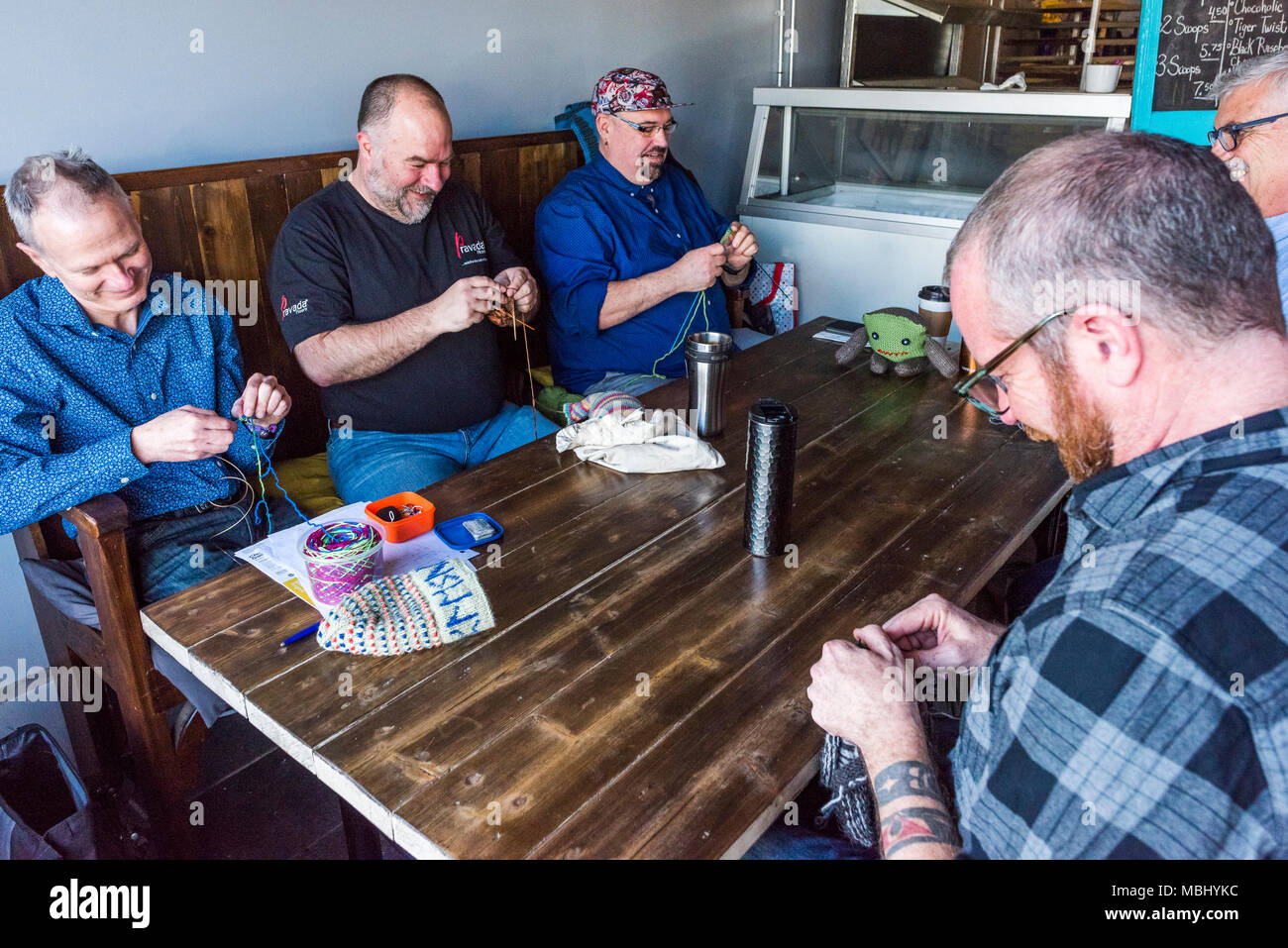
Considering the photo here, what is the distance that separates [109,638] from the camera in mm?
1713

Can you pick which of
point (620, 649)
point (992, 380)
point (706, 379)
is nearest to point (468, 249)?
point (706, 379)

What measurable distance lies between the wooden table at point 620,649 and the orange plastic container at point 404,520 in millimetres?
71

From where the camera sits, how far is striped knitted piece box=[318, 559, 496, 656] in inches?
50.5

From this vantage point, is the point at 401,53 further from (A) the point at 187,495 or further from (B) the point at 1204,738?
(B) the point at 1204,738

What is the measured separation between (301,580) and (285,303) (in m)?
Answer: 1.07

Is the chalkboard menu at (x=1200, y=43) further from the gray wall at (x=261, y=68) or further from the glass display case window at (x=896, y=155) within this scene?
the gray wall at (x=261, y=68)

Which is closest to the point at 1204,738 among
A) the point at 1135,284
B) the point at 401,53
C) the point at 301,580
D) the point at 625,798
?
the point at 1135,284

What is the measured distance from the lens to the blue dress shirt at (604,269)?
287 cm

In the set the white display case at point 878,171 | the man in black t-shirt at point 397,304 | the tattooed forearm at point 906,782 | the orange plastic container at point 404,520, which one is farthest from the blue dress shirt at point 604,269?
the tattooed forearm at point 906,782

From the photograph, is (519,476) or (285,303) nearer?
(519,476)

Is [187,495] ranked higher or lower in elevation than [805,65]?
lower

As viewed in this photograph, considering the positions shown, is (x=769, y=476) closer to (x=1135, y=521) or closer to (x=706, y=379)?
(x=706, y=379)

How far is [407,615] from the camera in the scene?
4.32 feet

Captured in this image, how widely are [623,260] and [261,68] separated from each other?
117cm
